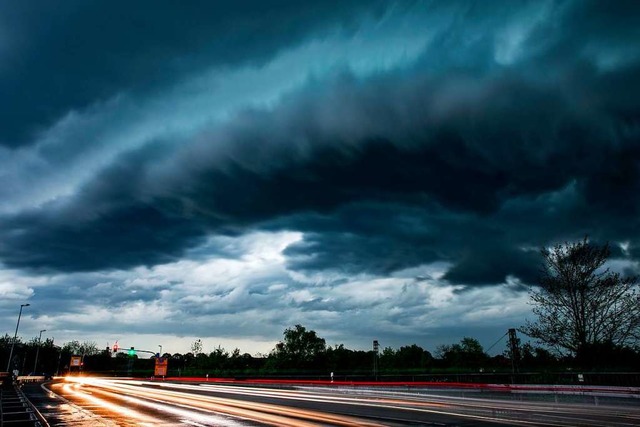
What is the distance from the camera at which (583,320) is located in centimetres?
4347

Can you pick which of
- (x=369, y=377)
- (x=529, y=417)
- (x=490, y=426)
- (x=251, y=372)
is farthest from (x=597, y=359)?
(x=251, y=372)

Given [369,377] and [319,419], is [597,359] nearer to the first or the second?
[369,377]

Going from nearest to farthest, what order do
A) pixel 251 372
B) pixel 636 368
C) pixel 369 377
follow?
pixel 636 368
pixel 369 377
pixel 251 372

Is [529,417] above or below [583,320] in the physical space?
below

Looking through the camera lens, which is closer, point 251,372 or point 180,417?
point 180,417

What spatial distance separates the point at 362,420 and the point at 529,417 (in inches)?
238

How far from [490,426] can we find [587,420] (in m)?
4.11

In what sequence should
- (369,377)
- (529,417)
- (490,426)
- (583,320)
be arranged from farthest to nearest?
(369,377)
(583,320)
(529,417)
(490,426)

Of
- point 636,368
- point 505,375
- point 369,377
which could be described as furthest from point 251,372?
point 636,368

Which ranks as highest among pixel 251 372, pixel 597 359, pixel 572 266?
pixel 572 266

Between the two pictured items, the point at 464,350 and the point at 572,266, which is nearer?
the point at 572,266

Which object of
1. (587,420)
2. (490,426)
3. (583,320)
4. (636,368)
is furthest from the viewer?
(583,320)

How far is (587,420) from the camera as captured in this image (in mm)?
15406

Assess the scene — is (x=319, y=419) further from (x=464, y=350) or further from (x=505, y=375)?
(x=464, y=350)
